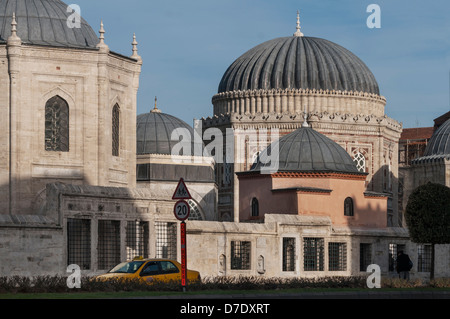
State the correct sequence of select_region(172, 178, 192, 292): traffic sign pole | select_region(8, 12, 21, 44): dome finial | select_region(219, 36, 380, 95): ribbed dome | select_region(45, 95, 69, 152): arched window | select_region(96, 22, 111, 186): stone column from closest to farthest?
1. select_region(172, 178, 192, 292): traffic sign pole
2. select_region(8, 12, 21, 44): dome finial
3. select_region(45, 95, 69, 152): arched window
4. select_region(96, 22, 111, 186): stone column
5. select_region(219, 36, 380, 95): ribbed dome

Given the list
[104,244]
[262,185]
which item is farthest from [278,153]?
[104,244]

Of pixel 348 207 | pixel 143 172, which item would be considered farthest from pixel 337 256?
pixel 143 172

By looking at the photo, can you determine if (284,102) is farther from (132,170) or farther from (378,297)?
(378,297)

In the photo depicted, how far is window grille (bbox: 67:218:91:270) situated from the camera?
35.7 meters

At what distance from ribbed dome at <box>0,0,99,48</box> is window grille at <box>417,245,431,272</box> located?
17.1 m

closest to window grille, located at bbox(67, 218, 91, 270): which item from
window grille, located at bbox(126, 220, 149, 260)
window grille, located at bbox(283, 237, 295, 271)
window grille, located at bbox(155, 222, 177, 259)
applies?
window grille, located at bbox(126, 220, 149, 260)

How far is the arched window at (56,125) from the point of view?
1732 inches

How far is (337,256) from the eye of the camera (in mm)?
45250

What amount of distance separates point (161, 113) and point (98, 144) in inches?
1029

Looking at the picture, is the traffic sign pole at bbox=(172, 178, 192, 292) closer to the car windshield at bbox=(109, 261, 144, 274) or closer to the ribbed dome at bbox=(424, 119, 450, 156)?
the car windshield at bbox=(109, 261, 144, 274)

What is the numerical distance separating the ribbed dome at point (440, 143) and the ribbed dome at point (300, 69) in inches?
219

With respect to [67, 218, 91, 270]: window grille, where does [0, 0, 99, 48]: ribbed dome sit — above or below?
above

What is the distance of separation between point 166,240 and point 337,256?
9419 mm
